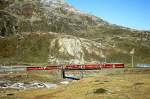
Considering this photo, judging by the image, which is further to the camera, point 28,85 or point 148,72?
point 148,72

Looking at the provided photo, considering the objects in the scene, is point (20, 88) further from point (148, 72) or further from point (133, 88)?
point (148, 72)

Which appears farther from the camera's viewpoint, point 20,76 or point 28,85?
point 20,76

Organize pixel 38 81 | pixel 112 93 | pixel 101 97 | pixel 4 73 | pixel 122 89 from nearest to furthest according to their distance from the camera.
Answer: pixel 101 97
pixel 112 93
pixel 122 89
pixel 38 81
pixel 4 73

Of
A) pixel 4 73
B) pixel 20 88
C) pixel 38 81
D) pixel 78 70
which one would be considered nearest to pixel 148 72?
pixel 78 70

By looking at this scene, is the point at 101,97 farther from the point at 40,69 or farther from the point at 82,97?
the point at 40,69

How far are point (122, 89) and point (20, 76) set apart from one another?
53.0 metres

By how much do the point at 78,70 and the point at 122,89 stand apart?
54.3 meters

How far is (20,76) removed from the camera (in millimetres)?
115125

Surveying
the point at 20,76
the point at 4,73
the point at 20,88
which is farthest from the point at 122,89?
the point at 4,73

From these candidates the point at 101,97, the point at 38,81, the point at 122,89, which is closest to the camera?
the point at 101,97

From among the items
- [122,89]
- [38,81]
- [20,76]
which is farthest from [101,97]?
[20,76]

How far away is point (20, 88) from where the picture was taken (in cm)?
9556

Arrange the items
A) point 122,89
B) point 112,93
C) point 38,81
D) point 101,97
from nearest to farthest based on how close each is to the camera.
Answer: point 101,97 < point 112,93 < point 122,89 < point 38,81

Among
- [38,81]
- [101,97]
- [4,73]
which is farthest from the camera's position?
[4,73]
